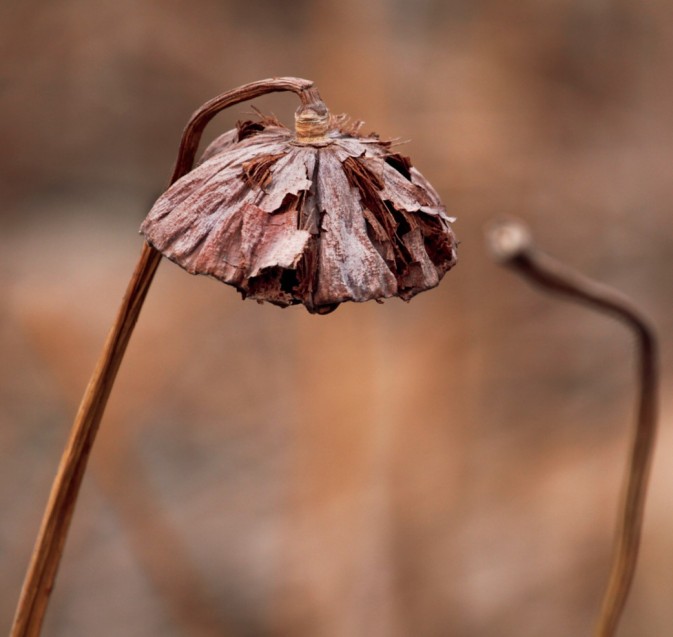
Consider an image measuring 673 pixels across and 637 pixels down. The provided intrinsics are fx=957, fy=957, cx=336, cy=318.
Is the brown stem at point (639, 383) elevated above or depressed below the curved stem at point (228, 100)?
below

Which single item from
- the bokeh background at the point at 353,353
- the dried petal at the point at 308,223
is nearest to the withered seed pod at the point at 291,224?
the dried petal at the point at 308,223

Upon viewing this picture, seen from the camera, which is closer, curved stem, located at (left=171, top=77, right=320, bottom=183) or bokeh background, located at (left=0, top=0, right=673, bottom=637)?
curved stem, located at (left=171, top=77, right=320, bottom=183)

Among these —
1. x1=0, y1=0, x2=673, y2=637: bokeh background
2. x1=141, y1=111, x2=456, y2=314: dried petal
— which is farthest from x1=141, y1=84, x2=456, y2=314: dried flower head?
x1=0, y1=0, x2=673, y2=637: bokeh background

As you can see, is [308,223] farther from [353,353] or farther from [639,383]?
[353,353]

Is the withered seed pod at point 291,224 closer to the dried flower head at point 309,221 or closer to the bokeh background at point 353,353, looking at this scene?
the dried flower head at point 309,221

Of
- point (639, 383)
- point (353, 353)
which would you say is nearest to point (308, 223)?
point (639, 383)

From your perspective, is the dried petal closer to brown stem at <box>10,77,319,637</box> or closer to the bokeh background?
brown stem at <box>10,77,319,637</box>
